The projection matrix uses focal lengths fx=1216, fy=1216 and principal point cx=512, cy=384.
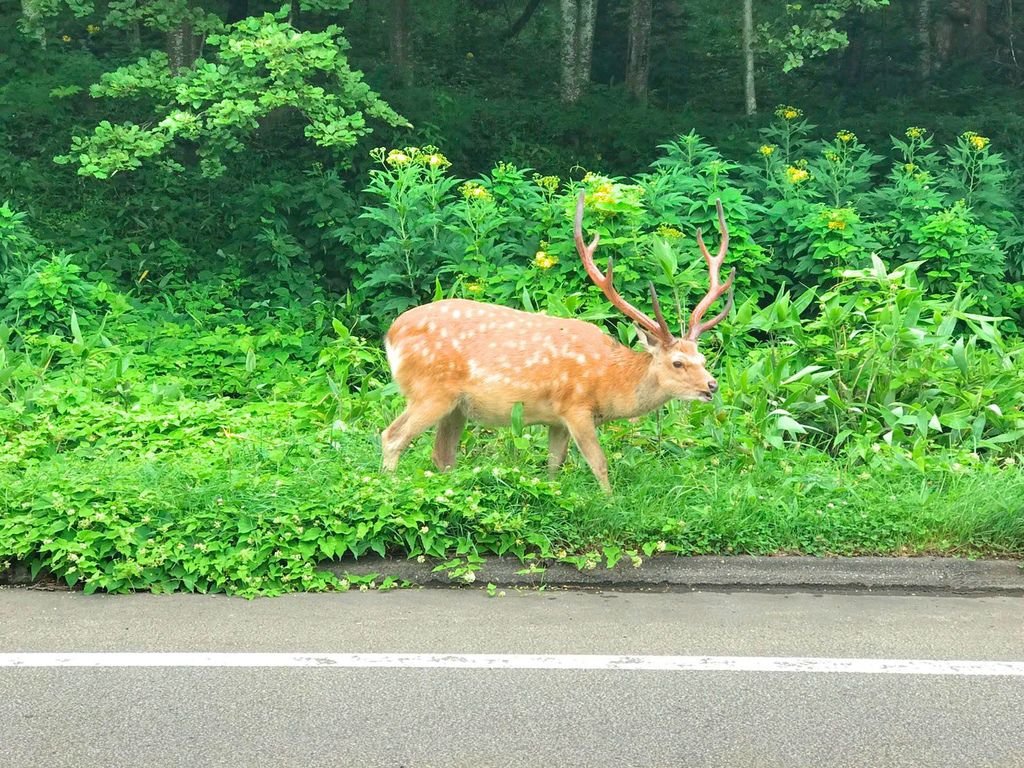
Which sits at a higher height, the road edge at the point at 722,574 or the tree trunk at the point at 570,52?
the tree trunk at the point at 570,52

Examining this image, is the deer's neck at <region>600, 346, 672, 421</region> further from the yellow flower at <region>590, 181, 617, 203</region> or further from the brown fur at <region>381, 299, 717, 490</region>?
the yellow flower at <region>590, 181, 617, 203</region>

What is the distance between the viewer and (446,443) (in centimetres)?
725

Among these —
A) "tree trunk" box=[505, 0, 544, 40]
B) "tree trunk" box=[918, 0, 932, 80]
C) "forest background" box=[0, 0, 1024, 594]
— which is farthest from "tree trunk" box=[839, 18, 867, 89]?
"tree trunk" box=[505, 0, 544, 40]

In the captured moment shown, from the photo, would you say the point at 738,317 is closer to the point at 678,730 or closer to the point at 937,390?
the point at 937,390

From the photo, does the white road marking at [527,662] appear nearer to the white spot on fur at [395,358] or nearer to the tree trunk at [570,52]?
the white spot on fur at [395,358]

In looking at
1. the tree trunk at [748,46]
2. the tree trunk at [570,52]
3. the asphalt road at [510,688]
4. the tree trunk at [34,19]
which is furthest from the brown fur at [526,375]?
the tree trunk at [570,52]

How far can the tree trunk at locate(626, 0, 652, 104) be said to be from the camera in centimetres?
1767

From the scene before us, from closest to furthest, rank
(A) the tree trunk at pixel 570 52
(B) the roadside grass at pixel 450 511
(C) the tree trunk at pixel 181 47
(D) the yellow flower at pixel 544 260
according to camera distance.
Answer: (B) the roadside grass at pixel 450 511 → (D) the yellow flower at pixel 544 260 → (C) the tree trunk at pixel 181 47 → (A) the tree trunk at pixel 570 52

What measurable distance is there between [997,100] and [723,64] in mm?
4993

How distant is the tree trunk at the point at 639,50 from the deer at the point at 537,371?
37.7ft

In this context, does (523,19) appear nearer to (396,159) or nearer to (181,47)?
(181,47)

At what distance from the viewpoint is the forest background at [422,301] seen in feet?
20.9

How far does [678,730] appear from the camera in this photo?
452 centimetres

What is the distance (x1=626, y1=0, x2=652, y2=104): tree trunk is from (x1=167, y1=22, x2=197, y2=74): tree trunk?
785cm
